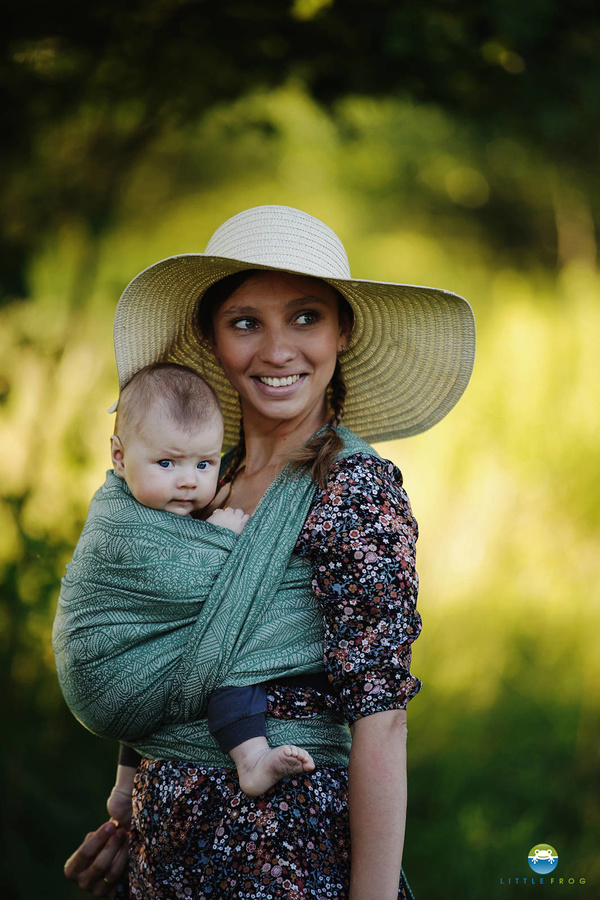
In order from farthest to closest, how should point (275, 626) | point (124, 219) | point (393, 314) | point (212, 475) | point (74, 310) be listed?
point (124, 219) → point (74, 310) → point (393, 314) → point (212, 475) → point (275, 626)

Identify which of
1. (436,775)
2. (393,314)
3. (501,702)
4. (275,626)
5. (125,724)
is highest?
(393,314)

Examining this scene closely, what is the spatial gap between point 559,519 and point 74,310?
6.68 feet

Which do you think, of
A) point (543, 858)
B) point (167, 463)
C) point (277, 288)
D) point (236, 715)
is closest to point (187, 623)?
point (236, 715)

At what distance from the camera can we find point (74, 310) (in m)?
3.34

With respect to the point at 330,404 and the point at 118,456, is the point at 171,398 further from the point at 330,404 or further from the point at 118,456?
the point at 330,404

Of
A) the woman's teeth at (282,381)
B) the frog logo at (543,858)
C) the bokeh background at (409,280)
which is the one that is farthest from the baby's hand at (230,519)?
the frog logo at (543,858)

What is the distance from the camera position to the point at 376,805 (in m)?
1.34

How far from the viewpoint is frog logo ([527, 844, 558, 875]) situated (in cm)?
→ 326

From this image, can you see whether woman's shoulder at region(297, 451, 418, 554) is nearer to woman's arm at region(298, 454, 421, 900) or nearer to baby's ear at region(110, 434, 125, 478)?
woman's arm at region(298, 454, 421, 900)

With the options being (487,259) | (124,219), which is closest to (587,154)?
(487,259)

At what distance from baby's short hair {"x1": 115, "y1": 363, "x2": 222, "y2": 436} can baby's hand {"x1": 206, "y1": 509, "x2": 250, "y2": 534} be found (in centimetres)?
16

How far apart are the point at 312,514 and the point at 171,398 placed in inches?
12.3

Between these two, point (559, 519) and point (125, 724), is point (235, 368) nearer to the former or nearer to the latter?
point (125, 724)

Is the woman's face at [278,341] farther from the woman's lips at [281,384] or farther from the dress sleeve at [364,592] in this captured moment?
the dress sleeve at [364,592]
